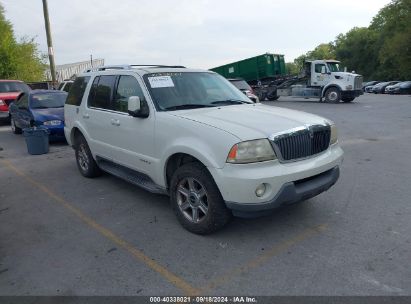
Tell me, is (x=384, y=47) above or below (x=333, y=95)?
above

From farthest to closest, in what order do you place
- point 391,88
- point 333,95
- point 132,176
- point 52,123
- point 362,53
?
point 362,53 → point 391,88 → point 333,95 → point 52,123 → point 132,176

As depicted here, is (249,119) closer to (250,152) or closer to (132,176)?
(250,152)

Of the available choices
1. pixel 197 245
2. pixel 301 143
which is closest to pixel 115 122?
pixel 197 245

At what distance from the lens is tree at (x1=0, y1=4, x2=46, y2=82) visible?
82.4 feet

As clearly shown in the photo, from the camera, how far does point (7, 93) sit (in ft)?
47.9

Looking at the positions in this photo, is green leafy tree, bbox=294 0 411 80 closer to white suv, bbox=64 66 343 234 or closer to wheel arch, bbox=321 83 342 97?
wheel arch, bbox=321 83 342 97

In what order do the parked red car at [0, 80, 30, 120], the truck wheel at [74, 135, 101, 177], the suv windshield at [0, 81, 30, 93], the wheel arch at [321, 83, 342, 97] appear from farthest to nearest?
1. the wheel arch at [321, 83, 342, 97]
2. the suv windshield at [0, 81, 30, 93]
3. the parked red car at [0, 80, 30, 120]
4. the truck wheel at [74, 135, 101, 177]

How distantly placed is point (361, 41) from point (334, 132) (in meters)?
76.1

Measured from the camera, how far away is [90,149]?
584 centimetres

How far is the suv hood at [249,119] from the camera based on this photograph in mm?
3537

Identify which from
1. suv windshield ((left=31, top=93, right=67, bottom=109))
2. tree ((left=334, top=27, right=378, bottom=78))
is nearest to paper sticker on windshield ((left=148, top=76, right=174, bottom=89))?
suv windshield ((left=31, top=93, right=67, bottom=109))

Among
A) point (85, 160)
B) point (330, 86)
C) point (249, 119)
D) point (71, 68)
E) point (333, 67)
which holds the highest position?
point (71, 68)

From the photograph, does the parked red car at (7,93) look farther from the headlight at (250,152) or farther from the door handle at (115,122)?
the headlight at (250,152)

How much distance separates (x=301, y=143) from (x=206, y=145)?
100 cm
